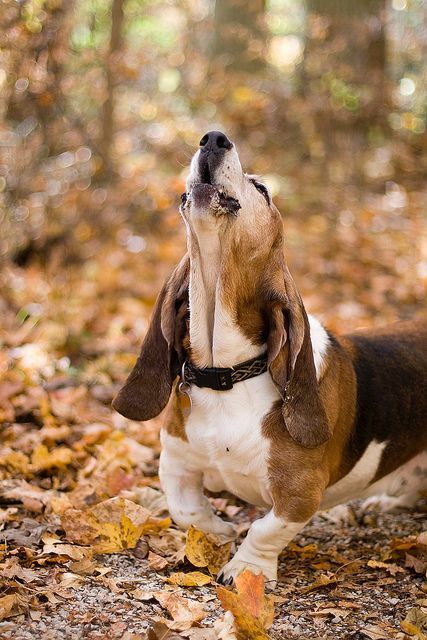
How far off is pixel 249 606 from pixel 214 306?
1.23 meters

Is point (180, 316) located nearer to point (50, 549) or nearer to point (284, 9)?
point (50, 549)

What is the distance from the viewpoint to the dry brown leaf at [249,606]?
3078 mm

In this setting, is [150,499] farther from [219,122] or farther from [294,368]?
[219,122]

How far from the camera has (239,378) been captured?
11.9 ft

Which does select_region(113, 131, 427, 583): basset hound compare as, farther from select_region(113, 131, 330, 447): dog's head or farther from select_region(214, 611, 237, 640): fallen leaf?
select_region(214, 611, 237, 640): fallen leaf

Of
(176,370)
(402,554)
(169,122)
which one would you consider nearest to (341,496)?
(402,554)

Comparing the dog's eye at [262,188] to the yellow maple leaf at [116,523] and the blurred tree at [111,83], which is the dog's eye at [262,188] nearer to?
the yellow maple leaf at [116,523]

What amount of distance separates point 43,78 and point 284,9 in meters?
7.11

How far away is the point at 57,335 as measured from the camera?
6.30m

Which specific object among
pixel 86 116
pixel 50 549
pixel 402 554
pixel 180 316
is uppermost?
pixel 86 116

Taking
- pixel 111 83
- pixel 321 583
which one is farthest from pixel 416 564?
pixel 111 83

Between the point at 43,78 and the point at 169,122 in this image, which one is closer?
the point at 43,78

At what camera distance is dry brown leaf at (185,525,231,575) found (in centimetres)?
372

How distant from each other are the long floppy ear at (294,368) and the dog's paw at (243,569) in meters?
0.55
